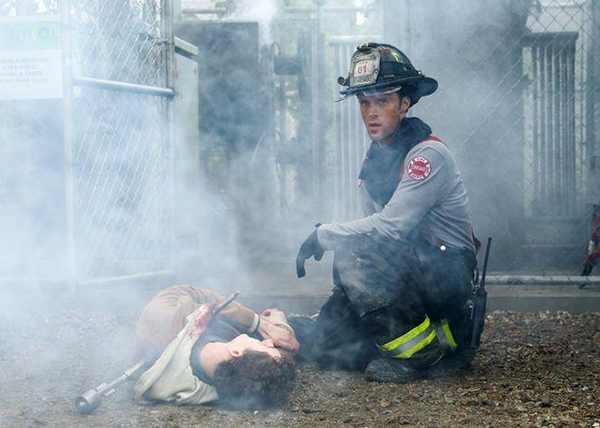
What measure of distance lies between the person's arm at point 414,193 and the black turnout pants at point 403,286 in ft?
0.28

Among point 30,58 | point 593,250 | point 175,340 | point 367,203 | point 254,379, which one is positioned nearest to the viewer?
point 254,379

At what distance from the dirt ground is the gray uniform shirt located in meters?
0.63

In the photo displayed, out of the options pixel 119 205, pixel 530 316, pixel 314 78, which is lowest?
pixel 530 316

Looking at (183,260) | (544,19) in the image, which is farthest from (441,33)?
(183,260)

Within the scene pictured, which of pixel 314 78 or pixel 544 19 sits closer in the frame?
pixel 544 19

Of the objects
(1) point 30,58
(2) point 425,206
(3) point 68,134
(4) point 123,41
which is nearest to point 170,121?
(4) point 123,41

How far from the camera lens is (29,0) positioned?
5289 millimetres

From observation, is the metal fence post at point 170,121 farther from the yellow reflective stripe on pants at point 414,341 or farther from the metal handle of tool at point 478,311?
the metal handle of tool at point 478,311

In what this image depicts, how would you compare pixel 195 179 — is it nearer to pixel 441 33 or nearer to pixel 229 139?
pixel 229 139

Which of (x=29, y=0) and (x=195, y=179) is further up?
(x=29, y=0)

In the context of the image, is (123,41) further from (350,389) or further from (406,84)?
(350,389)

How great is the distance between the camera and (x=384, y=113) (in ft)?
13.1

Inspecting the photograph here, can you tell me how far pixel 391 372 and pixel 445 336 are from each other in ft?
1.01

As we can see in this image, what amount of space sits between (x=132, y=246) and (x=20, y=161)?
0.93 metres
